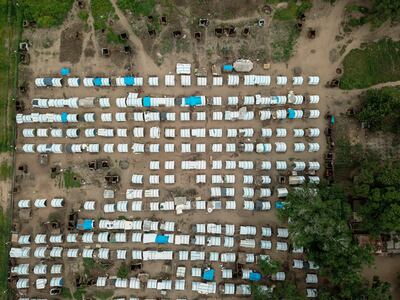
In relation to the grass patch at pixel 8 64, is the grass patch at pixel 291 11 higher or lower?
higher

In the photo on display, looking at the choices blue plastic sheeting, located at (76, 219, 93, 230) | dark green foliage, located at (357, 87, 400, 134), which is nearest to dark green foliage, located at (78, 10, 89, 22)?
blue plastic sheeting, located at (76, 219, 93, 230)

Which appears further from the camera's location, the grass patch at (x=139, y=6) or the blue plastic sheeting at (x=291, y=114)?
the grass patch at (x=139, y=6)

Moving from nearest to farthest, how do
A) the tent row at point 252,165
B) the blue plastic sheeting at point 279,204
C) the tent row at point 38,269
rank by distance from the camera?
the blue plastic sheeting at point 279,204, the tent row at point 38,269, the tent row at point 252,165

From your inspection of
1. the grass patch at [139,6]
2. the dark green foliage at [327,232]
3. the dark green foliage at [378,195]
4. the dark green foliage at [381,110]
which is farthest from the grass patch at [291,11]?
the dark green foliage at [327,232]

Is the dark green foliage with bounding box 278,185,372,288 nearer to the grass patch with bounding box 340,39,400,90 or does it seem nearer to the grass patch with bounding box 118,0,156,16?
the grass patch with bounding box 340,39,400,90

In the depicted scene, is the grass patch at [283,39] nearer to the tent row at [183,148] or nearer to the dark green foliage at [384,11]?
the dark green foliage at [384,11]

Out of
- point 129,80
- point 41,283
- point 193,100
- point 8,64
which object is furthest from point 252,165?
point 8,64

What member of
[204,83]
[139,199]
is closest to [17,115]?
[139,199]
